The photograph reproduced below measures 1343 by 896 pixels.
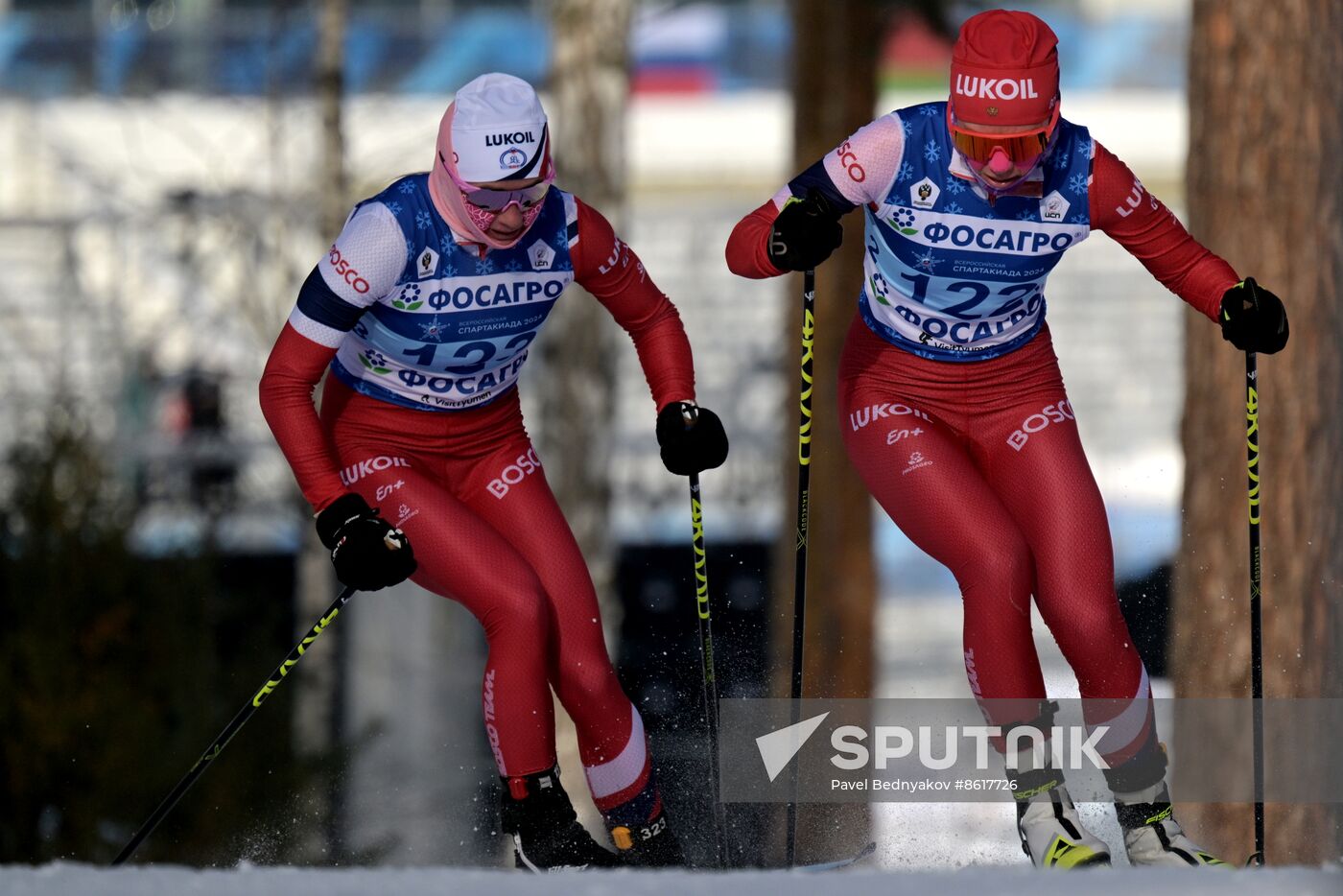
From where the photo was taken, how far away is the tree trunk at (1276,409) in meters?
7.00

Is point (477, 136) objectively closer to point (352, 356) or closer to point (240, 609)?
point (352, 356)

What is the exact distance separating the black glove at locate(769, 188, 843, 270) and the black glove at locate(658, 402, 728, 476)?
457mm

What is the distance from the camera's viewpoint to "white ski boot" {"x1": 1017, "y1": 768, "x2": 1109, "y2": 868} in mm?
4625

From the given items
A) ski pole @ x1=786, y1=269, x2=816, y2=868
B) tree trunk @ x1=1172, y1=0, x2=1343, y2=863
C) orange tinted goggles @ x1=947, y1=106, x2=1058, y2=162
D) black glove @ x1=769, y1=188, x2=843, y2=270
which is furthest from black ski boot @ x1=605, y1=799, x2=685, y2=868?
tree trunk @ x1=1172, y1=0, x2=1343, y2=863

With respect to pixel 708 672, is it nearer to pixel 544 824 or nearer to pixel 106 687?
pixel 544 824

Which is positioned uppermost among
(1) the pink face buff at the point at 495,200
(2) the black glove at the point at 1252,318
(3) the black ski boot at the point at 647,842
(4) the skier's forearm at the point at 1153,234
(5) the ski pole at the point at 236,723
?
(1) the pink face buff at the point at 495,200

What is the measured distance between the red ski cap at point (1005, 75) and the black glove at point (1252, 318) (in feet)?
2.38

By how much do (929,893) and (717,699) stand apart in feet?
6.34

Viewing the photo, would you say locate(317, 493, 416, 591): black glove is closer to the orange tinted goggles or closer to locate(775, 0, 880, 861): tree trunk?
the orange tinted goggles

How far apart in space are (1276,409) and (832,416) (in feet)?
8.93

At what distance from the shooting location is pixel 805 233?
4684 mm

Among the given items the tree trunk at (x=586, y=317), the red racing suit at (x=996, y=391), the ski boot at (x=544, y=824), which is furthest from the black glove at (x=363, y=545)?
the tree trunk at (x=586, y=317)

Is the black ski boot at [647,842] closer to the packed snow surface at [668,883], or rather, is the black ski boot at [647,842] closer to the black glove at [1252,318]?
the packed snow surface at [668,883]

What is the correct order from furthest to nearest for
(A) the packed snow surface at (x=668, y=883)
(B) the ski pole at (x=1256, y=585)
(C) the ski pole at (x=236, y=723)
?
(B) the ski pole at (x=1256, y=585)
(C) the ski pole at (x=236, y=723)
(A) the packed snow surface at (x=668, y=883)
